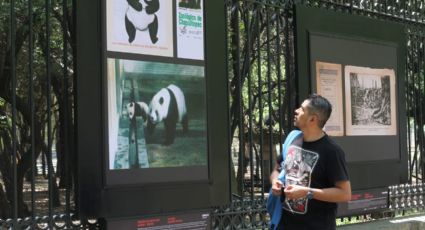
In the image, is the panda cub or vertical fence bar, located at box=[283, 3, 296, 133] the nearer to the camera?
the panda cub

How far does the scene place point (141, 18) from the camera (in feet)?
15.9

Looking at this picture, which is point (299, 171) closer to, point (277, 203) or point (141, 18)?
point (277, 203)

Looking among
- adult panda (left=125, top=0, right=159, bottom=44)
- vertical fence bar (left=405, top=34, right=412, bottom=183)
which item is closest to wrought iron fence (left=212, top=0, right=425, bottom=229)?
vertical fence bar (left=405, top=34, right=412, bottom=183)

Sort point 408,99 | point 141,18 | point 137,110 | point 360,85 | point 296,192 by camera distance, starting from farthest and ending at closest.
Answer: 1. point 408,99
2. point 360,85
3. point 141,18
4. point 137,110
5. point 296,192

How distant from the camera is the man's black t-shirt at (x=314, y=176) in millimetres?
3877

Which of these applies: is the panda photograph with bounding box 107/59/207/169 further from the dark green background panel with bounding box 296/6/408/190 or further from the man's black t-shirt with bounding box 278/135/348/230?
the dark green background panel with bounding box 296/6/408/190

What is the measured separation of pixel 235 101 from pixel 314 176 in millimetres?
2090

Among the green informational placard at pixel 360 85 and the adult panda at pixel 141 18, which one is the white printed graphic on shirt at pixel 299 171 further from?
the green informational placard at pixel 360 85

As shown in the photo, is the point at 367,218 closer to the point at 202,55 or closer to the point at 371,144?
the point at 371,144

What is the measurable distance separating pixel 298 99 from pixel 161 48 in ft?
6.34

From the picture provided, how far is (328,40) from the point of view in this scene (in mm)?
6527

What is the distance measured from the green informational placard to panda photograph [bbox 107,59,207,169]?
63.0 inches

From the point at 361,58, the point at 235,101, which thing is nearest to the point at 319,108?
the point at 235,101

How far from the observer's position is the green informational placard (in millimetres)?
6363
